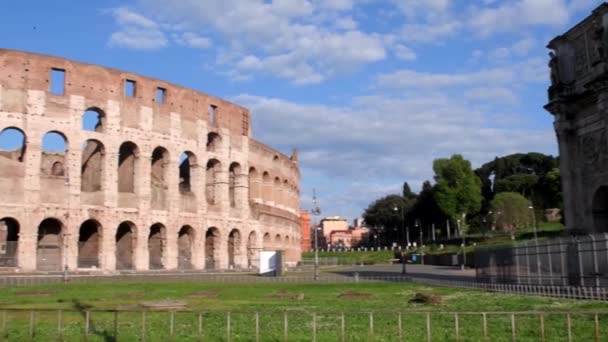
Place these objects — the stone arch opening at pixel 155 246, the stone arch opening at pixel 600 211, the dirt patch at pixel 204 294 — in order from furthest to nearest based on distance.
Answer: the stone arch opening at pixel 155 246, the stone arch opening at pixel 600 211, the dirt patch at pixel 204 294

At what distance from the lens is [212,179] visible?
53.8 metres

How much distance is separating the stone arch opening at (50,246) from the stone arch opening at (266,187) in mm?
23880

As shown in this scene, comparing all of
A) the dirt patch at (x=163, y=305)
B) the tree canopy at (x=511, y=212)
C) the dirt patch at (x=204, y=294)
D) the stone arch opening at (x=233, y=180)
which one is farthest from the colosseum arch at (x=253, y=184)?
the dirt patch at (x=163, y=305)

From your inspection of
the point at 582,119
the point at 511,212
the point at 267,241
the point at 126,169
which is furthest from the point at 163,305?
the point at 511,212

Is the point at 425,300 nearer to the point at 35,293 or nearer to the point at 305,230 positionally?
the point at 35,293

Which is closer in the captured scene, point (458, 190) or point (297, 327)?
point (297, 327)

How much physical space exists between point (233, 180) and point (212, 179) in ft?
7.87

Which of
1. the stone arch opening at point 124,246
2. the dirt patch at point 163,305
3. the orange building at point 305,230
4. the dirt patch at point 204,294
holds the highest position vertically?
the orange building at point 305,230

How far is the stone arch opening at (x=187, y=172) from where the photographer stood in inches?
1944

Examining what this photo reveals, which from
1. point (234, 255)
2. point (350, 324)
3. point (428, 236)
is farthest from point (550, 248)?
point (428, 236)

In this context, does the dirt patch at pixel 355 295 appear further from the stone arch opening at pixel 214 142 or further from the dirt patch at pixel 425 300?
the stone arch opening at pixel 214 142

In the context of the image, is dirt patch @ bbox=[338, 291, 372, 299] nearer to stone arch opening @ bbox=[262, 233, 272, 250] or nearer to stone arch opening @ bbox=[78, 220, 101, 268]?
stone arch opening @ bbox=[78, 220, 101, 268]

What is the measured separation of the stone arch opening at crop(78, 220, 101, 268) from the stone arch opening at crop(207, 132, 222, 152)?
12245 mm

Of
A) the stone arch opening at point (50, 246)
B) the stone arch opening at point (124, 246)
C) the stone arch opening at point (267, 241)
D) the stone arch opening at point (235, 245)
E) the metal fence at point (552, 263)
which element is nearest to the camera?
the metal fence at point (552, 263)
